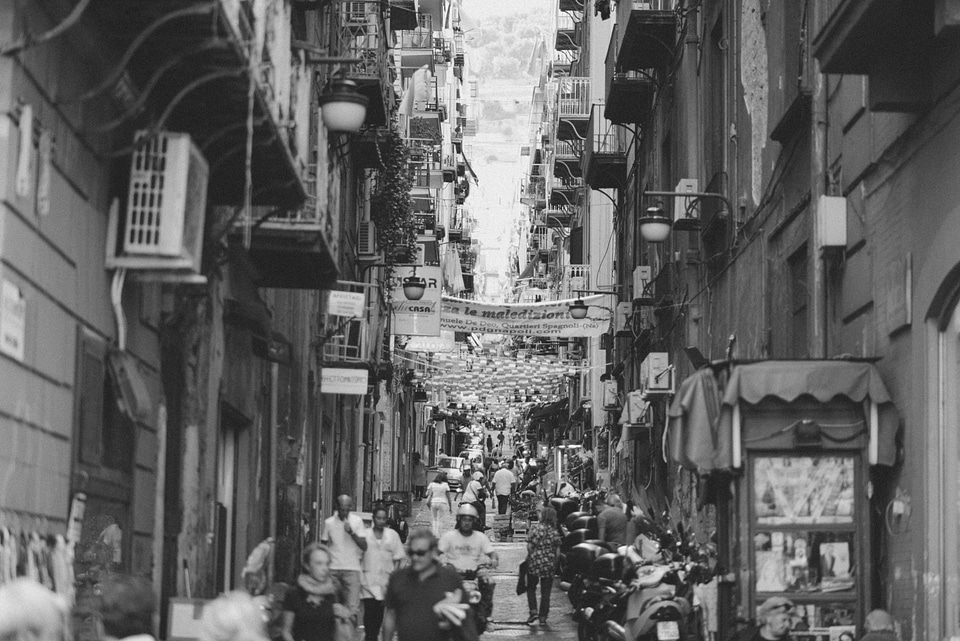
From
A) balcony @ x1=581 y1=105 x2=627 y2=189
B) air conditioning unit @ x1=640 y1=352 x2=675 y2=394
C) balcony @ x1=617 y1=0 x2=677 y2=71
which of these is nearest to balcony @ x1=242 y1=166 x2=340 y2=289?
air conditioning unit @ x1=640 y1=352 x2=675 y2=394

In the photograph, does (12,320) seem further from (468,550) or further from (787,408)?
(468,550)

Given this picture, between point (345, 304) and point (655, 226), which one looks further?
point (345, 304)

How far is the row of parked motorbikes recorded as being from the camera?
48.2 feet

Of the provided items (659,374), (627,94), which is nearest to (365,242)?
(627,94)

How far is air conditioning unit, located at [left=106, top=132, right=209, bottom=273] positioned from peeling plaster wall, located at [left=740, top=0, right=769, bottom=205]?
28.0ft

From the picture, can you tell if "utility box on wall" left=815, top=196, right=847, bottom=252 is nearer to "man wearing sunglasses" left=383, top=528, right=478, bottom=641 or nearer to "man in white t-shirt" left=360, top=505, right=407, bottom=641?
"man wearing sunglasses" left=383, top=528, right=478, bottom=641

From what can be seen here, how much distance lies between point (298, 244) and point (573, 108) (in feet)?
102

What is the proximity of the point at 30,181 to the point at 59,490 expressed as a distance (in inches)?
78.3

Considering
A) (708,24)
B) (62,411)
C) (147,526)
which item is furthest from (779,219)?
(62,411)

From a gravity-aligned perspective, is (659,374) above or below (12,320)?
above

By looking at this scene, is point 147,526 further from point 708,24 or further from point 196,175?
point 708,24

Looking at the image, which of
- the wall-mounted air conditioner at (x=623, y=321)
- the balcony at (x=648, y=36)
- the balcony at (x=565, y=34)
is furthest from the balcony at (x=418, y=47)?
the balcony at (x=648, y=36)

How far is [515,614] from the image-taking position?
22.9 metres

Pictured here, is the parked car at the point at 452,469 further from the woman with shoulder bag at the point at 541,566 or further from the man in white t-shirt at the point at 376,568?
the man in white t-shirt at the point at 376,568
